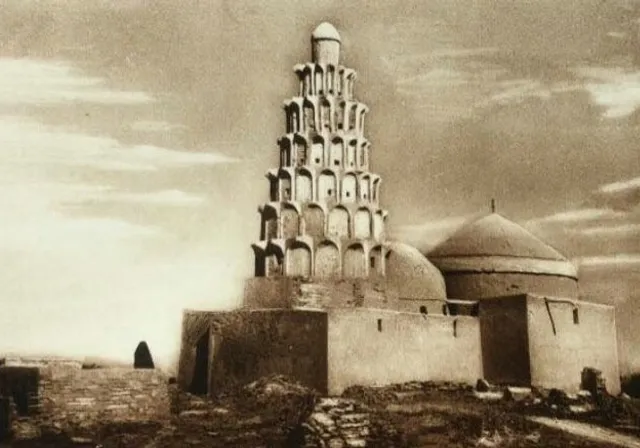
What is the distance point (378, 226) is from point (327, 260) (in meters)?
1.92

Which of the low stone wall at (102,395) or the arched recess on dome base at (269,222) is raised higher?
the arched recess on dome base at (269,222)

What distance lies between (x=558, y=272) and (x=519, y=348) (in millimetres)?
5842

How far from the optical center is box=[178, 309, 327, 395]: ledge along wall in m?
17.7

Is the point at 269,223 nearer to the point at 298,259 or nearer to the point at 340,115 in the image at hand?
the point at 298,259

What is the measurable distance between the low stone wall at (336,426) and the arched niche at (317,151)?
9.25m

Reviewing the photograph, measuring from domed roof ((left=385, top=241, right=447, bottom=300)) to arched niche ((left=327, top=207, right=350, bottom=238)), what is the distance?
204cm

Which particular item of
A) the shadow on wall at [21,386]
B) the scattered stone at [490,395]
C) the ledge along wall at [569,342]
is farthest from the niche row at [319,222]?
the shadow on wall at [21,386]

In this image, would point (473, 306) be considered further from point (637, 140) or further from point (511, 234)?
point (637, 140)

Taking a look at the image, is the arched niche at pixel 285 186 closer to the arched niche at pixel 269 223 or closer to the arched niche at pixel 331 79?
the arched niche at pixel 269 223

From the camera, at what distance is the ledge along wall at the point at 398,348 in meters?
17.8

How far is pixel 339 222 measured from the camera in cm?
2039

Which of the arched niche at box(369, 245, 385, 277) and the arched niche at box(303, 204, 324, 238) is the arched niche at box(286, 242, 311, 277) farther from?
the arched niche at box(369, 245, 385, 277)

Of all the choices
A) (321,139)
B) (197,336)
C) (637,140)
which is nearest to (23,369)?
(197,336)

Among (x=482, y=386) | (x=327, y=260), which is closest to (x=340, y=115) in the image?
Result: (x=327, y=260)
